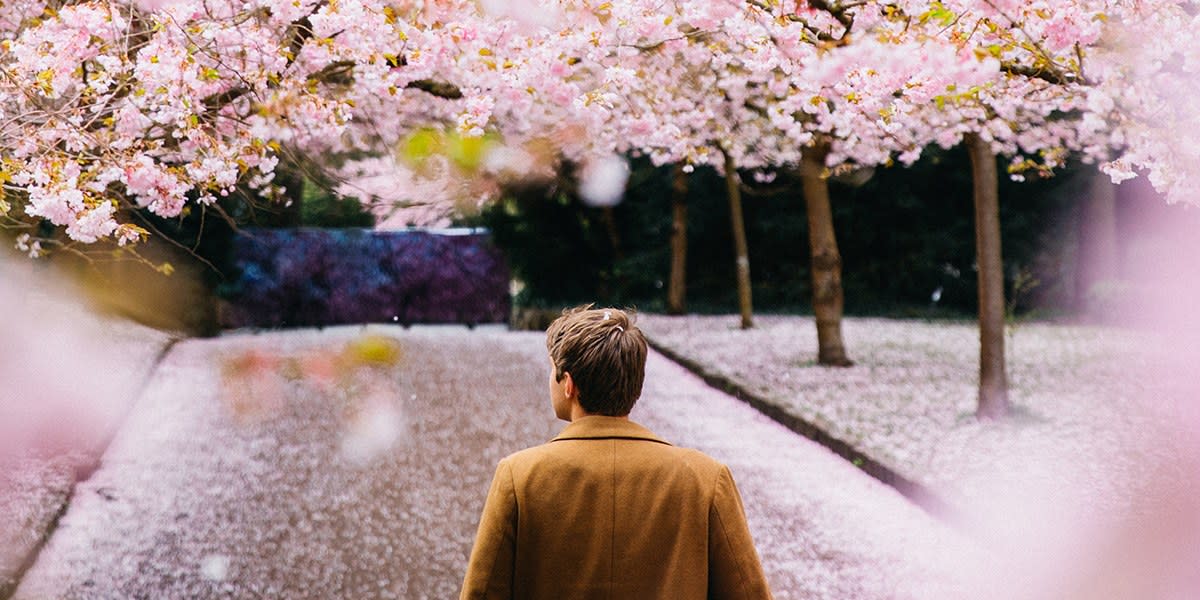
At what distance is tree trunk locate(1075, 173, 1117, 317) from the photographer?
1024 inches

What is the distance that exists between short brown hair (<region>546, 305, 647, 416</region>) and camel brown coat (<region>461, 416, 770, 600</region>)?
0.17ft

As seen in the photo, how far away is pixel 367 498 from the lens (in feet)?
25.9

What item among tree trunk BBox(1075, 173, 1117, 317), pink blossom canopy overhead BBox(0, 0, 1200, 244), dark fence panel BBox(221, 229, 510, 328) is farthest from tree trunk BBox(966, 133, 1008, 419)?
dark fence panel BBox(221, 229, 510, 328)

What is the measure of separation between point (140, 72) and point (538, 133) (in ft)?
41.2

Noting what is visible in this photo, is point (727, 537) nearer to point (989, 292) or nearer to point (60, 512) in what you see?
point (60, 512)

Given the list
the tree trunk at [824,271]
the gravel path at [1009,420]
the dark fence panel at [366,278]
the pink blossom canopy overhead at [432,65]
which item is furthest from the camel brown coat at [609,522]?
the dark fence panel at [366,278]

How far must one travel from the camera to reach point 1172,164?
6195mm

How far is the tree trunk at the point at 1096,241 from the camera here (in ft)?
85.4

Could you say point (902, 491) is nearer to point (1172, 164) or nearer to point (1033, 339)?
point (1172, 164)

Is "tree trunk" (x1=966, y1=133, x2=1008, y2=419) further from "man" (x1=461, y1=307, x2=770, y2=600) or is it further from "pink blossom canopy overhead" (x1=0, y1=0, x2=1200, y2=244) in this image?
"man" (x1=461, y1=307, x2=770, y2=600)

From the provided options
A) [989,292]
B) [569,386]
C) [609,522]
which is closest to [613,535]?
[609,522]

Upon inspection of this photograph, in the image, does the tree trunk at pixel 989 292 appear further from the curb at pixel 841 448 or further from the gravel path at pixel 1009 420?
the curb at pixel 841 448

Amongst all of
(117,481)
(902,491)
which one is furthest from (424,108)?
(902,491)

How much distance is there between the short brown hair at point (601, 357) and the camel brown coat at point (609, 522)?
0.17 ft
